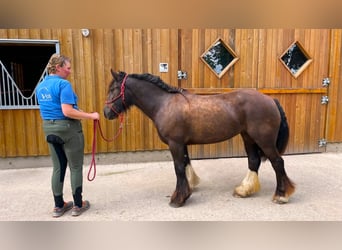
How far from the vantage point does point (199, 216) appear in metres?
2.62

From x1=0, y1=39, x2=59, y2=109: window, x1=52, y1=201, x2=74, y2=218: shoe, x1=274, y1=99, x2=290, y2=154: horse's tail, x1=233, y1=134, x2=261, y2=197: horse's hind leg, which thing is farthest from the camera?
x1=0, y1=39, x2=59, y2=109: window

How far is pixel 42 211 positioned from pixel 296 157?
13.4ft

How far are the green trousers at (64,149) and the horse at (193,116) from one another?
492 mm

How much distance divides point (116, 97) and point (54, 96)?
0.66m

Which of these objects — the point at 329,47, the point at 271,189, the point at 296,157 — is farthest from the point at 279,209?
the point at 329,47

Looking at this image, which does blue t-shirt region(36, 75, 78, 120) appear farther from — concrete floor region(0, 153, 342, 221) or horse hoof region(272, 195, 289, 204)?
horse hoof region(272, 195, 289, 204)

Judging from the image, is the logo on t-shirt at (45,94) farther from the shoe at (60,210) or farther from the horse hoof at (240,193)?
the horse hoof at (240,193)

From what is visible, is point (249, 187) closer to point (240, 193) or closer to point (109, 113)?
point (240, 193)

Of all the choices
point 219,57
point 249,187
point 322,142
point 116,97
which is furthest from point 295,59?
point 116,97

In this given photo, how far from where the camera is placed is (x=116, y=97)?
2854 millimetres

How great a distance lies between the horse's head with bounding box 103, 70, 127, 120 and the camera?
286cm

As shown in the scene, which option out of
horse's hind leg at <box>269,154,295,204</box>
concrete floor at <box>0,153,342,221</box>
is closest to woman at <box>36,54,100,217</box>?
concrete floor at <box>0,153,342,221</box>

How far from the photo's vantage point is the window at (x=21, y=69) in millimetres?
3928

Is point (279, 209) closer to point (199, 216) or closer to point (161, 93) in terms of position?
point (199, 216)
